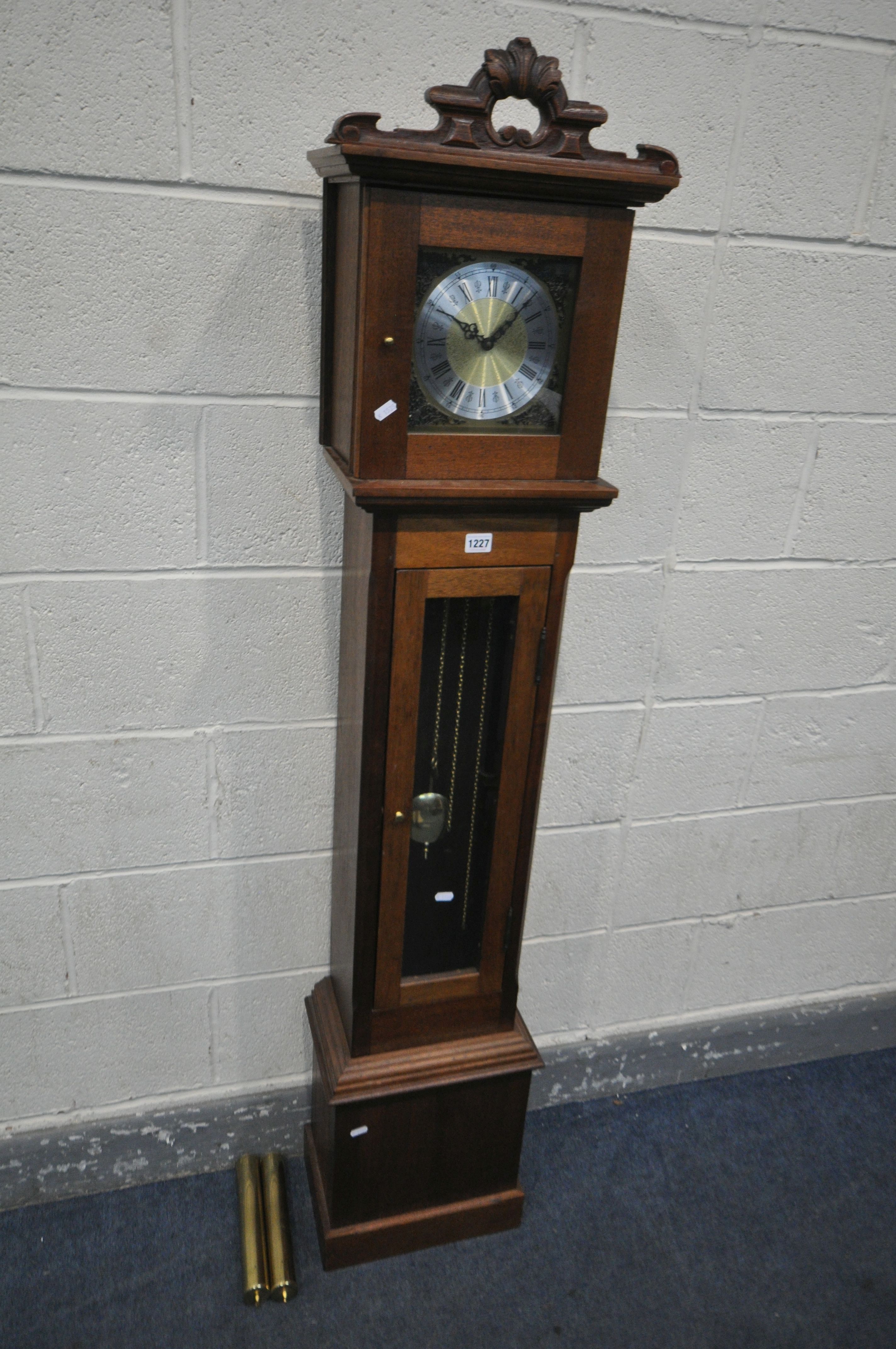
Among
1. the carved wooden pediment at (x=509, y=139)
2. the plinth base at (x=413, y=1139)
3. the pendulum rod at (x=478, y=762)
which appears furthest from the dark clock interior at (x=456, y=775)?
the carved wooden pediment at (x=509, y=139)

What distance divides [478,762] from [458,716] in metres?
0.08

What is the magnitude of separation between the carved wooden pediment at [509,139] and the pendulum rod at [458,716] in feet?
1.65

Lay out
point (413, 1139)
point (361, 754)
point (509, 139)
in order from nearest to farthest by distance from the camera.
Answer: point (509, 139) → point (361, 754) → point (413, 1139)

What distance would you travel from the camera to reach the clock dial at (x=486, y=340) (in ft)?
3.42

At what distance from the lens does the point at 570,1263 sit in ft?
5.42

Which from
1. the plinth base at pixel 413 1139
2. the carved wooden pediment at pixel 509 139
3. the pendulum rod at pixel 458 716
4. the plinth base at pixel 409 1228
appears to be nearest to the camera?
the carved wooden pediment at pixel 509 139

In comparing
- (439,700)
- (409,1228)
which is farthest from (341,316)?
(409,1228)

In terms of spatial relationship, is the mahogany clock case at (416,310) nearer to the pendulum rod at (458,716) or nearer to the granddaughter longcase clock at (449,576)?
the granddaughter longcase clock at (449,576)

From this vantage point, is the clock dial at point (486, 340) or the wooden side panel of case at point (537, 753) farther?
the wooden side panel of case at point (537, 753)

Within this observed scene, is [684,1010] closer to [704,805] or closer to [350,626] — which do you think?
[704,805]

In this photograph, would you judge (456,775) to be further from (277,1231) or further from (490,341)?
(277,1231)

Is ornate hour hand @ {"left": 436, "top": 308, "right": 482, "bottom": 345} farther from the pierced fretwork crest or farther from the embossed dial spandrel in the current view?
the pierced fretwork crest

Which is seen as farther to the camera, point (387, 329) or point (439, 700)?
point (439, 700)

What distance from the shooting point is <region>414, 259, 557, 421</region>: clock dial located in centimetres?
104
